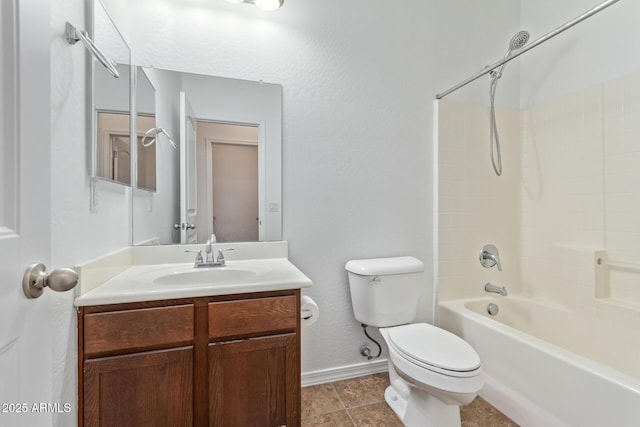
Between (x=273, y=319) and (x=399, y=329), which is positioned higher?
(x=273, y=319)

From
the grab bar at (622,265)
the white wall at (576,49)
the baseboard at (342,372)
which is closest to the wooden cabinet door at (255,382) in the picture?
the baseboard at (342,372)

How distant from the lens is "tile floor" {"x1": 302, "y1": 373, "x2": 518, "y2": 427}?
60.6 inches

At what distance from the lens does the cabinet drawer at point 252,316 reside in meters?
1.18

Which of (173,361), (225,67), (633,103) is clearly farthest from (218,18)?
(633,103)

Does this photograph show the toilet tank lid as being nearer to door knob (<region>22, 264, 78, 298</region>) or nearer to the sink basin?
the sink basin

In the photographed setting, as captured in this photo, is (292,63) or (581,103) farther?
(581,103)

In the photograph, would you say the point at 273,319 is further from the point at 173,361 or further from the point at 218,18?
the point at 218,18

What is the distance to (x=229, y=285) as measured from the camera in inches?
46.7

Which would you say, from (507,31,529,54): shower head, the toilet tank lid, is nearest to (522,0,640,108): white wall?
(507,31,529,54): shower head

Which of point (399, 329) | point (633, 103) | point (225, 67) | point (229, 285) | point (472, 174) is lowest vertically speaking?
point (399, 329)

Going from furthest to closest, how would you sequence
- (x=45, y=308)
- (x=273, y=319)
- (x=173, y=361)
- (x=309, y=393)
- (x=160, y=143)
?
(x=309, y=393)
(x=160, y=143)
(x=273, y=319)
(x=173, y=361)
(x=45, y=308)

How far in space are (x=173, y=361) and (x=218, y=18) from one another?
1.69m

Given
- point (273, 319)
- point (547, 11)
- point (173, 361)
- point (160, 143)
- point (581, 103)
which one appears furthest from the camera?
point (547, 11)

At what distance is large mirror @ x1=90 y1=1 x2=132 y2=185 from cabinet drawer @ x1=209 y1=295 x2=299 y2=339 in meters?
0.71
